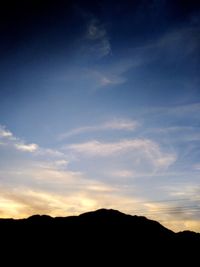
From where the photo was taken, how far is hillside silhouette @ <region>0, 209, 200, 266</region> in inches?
2178

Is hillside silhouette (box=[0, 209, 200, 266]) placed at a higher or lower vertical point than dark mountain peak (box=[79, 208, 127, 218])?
lower

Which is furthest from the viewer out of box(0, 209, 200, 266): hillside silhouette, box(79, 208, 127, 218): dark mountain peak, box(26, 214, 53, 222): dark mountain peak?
box(79, 208, 127, 218): dark mountain peak

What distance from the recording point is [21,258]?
168ft

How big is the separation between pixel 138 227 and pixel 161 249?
8636mm

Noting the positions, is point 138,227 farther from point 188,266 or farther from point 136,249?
point 188,266

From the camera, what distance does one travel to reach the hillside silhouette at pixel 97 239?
55312 millimetres

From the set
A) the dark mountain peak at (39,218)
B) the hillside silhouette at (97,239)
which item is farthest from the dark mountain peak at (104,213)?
the dark mountain peak at (39,218)

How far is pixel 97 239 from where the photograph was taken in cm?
6178

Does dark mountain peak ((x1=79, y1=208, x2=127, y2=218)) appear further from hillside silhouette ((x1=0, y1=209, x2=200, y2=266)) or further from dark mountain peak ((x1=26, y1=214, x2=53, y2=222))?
dark mountain peak ((x1=26, y1=214, x2=53, y2=222))

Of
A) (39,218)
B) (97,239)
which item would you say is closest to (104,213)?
(97,239)

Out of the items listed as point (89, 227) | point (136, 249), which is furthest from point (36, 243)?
point (136, 249)

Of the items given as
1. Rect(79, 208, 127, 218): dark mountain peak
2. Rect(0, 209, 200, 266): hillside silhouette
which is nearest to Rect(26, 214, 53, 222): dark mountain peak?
Rect(0, 209, 200, 266): hillside silhouette

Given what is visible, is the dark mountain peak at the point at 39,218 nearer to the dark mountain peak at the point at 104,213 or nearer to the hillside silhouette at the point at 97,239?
the hillside silhouette at the point at 97,239

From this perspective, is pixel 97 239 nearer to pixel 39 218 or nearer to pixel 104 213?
pixel 104 213
